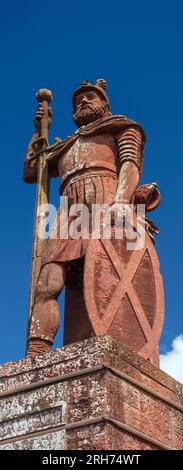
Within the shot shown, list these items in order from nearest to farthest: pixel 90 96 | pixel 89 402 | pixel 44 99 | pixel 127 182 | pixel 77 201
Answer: pixel 89 402 → pixel 127 182 → pixel 77 201 → pixel 90 96 → pixel 44 99

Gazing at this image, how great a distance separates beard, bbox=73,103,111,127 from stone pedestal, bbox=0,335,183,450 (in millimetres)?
3315

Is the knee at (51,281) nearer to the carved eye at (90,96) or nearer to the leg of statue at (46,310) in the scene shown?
the leg of statue at (46,310)

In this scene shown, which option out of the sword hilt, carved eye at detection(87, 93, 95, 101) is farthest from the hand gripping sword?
carved eye at detection(87, 93, 95, 101)

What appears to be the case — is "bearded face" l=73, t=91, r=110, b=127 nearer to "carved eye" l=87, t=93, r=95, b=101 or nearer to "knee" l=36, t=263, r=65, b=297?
"carved eye" l=87, t=93, r=95, b=101

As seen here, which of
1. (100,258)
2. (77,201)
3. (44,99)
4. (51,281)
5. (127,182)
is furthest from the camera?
(44,99)

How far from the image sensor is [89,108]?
368 inches

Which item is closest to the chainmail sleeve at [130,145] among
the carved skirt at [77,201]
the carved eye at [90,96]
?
the carved skirt at [77,201]

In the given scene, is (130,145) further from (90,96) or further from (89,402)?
(89,402)

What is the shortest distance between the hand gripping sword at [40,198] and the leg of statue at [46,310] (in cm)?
34

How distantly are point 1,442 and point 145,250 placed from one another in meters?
2.47

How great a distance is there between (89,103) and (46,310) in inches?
109

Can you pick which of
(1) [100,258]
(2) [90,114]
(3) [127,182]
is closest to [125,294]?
(1) [100,258]
